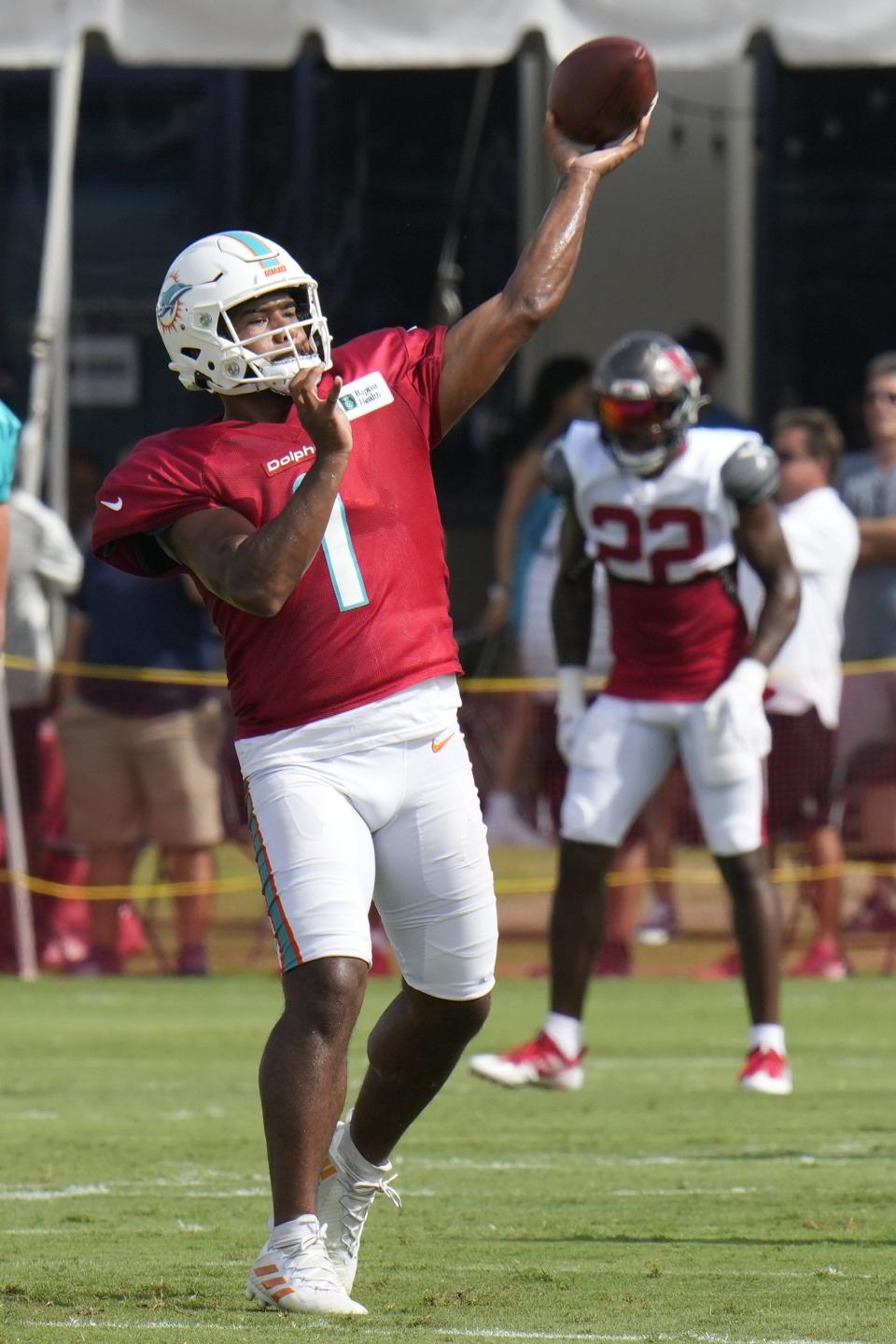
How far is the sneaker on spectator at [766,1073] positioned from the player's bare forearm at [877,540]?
13.1 feet

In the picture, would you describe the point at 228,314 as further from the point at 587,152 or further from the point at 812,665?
the point at 812,665

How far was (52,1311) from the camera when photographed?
4602 millimetres

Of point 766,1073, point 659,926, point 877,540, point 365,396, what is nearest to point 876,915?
point 659,926

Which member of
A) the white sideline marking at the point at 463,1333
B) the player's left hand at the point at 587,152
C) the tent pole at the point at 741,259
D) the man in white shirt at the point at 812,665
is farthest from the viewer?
the tent pole at the point at 741,259

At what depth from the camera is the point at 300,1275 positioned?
15.0 ft

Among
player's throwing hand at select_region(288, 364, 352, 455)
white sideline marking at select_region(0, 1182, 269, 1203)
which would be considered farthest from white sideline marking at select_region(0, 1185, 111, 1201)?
player's throwing hand at select_region(288, 364, 352, 455)

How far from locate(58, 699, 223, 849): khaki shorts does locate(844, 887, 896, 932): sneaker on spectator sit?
2.80m

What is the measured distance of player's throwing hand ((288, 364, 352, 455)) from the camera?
4562 mm

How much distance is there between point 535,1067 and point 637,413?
203cm

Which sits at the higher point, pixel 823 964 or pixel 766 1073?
pixel 766 1073

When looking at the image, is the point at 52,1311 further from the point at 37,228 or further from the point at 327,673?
the point at 37,228

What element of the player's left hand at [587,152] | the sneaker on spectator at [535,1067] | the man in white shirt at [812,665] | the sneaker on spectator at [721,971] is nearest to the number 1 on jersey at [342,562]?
the player's left hand at [587,152]

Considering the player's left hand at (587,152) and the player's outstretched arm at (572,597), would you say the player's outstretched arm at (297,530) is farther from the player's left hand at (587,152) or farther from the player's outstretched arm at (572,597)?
the player's outstretched arm at (572,597)

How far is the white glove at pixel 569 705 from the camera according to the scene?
28.1 feet
